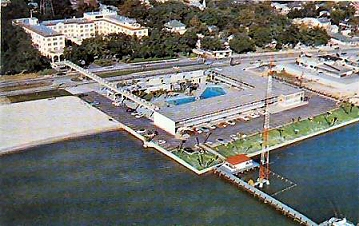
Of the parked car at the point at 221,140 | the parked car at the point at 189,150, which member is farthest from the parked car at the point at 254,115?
the parked car at the point at 189,150

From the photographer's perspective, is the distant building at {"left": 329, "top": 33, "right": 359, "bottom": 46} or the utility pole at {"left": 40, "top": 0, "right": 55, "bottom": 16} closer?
the distant building at {"left": 329, "top": 33, "right": 359, "bottom": 46}

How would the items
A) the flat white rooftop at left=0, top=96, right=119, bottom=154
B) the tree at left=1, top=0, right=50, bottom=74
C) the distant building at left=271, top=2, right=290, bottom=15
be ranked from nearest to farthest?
the flat white rooftop at left=0, top=96, right=119, bottom=154
the tree at left=1, top=0, right=50, bottom=74
the distant building at left=271, top=2, right=290, bottom=15

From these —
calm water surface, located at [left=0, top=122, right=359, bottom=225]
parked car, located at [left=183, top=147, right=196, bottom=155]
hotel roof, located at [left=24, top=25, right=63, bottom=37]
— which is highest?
hotel roof, located at [left=24, top=25, right=63, bottom=37]

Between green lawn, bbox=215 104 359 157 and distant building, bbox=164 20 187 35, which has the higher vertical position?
distant building, bbox=164 20 187 35

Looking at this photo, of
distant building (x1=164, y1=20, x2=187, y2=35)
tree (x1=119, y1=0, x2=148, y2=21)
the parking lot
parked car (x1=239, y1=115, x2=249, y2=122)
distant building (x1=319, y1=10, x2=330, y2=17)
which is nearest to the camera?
the parking lot

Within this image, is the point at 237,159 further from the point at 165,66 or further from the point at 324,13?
the point at 324,13

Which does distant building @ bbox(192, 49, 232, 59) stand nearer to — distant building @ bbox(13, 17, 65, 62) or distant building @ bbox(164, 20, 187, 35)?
distant building @ bbox(164, 20, 187, 35)

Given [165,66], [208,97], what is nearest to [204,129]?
[208,97]

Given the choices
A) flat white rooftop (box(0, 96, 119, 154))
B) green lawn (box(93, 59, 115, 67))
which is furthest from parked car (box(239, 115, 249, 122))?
green lawn (box(93, 59, 115, 67))
